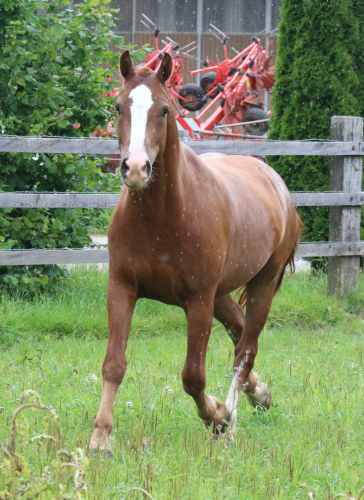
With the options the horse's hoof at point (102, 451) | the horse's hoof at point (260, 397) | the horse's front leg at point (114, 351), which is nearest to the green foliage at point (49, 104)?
the horse's hoof at point (260, 397)

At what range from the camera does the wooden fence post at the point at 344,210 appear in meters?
7.41

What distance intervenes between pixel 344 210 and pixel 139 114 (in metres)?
4.64

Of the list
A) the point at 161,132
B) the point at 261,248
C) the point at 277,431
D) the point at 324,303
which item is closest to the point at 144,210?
the point at 161,132

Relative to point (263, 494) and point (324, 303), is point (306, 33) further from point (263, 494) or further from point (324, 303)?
point (263, 494)

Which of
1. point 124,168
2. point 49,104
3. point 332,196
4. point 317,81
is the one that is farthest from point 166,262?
point 317,81

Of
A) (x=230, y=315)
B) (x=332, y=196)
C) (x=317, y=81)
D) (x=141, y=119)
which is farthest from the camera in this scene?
(x=317, y=81)

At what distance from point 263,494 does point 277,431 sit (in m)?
1.11

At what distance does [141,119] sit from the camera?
318cm

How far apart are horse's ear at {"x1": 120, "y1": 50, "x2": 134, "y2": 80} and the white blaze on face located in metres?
Result: 0.17

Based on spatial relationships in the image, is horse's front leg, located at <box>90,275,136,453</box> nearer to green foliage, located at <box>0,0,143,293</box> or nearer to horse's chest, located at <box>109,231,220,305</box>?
horse's chest, located at <box>109,231,220,305</box>

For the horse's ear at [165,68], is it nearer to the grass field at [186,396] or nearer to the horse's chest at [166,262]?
the horse's chest at [166,262]

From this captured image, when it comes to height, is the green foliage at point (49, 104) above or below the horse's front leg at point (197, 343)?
above

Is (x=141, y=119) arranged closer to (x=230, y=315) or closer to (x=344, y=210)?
(x=230, y=315)

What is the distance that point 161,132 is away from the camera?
10.8 ft
